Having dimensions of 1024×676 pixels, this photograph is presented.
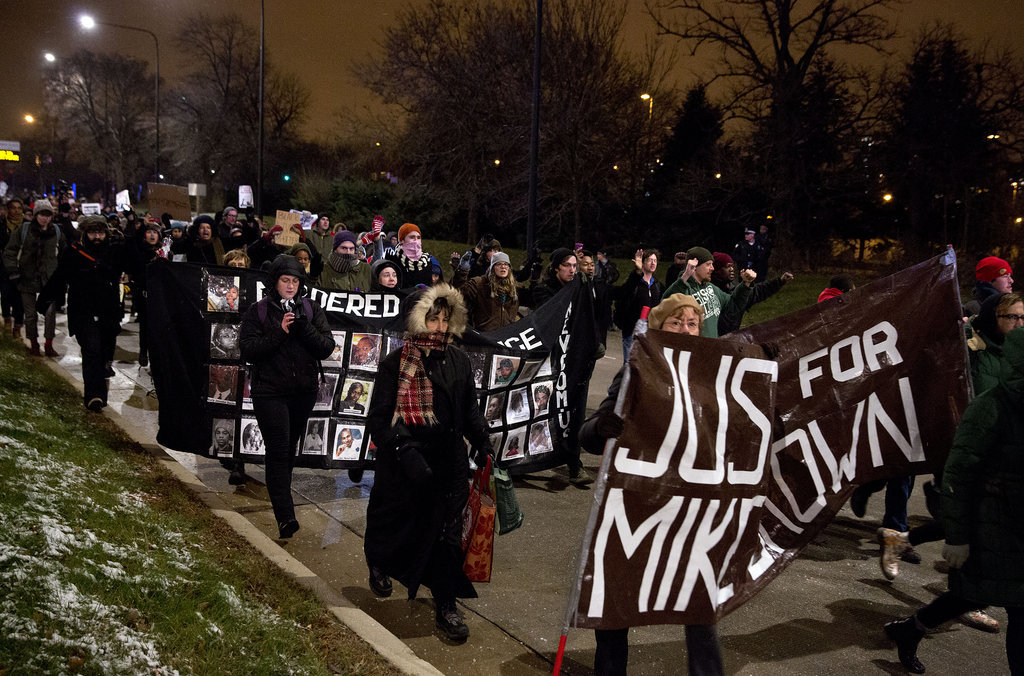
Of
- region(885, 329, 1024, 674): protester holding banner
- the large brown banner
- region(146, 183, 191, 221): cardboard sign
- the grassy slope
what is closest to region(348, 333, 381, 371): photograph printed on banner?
the grassy slope

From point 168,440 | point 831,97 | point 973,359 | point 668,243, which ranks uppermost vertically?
point 831,97

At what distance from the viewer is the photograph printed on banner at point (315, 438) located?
633 centimetres

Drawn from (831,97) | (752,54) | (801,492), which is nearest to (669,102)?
(752,54)

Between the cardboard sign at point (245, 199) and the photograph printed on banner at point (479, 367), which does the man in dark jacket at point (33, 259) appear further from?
the cardboard sign at point (245, 199)

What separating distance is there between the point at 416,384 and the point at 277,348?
1.32 m

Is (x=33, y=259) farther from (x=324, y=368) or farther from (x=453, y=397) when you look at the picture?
(x=453, y=397)

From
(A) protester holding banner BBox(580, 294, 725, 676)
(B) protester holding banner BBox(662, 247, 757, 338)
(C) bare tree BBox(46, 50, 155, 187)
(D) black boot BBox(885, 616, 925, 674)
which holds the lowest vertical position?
(D) black boot BBox(885, 616, 925, 674)

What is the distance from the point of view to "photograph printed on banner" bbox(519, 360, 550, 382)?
6734 mm

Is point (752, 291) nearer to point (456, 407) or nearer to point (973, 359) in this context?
point (973, 359)

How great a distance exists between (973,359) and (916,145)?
2346cm

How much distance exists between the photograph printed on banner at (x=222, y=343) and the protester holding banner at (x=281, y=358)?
128 cm

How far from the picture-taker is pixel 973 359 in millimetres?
5336

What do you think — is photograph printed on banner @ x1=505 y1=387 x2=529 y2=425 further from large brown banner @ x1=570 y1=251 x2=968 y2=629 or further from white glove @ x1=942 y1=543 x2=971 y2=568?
white glove @ x1=942 y1=543 x2=971 y2=568

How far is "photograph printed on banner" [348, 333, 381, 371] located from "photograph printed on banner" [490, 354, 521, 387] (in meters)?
0.89
